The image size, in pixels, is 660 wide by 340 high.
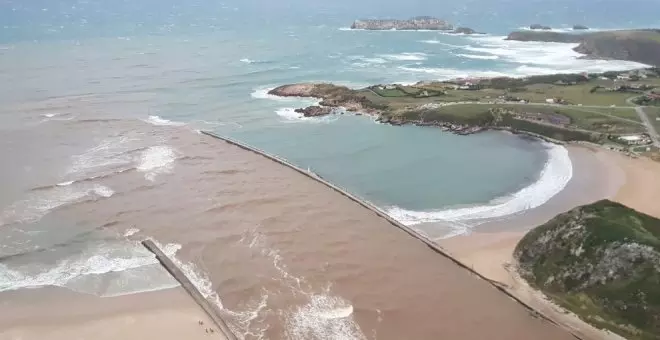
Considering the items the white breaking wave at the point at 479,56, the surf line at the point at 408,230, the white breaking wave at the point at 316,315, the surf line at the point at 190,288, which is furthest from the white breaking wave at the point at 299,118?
the white breaking wave at the point at 479,56

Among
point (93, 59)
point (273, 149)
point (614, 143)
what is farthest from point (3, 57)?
A: point (614, 143)

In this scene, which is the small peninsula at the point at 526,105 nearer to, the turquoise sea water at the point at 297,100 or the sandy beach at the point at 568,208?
the turquoise sea water at the point at 297,100

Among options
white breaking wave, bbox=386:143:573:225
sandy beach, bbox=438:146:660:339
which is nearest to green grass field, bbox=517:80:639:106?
sandy beach, bbox=438:146:660:339

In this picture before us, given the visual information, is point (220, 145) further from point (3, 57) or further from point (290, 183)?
point (3, 57)

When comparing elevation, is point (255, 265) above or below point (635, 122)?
below

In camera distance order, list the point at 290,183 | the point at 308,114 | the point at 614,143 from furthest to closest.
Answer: the point at 308,114, the point at 614,143, the point at 290,183

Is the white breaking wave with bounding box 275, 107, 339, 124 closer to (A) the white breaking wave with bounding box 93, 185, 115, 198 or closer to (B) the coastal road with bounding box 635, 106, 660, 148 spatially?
(A) the white breaking wave with bounding box 93, 185, 115, 198
